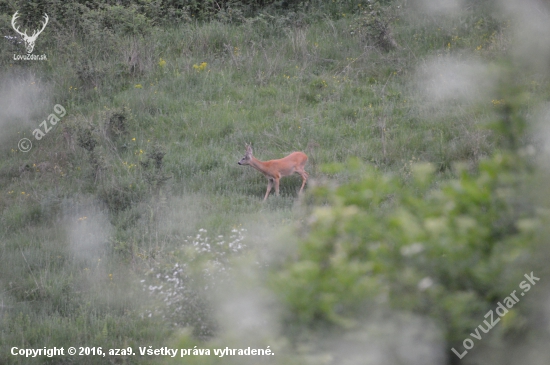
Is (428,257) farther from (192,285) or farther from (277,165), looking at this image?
(277,165)

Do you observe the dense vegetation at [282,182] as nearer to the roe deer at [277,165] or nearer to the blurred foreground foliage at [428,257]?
the blurred foreground foliage at [428,257]

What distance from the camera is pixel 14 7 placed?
1584 centimetres

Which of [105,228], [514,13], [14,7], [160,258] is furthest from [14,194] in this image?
[514,13]

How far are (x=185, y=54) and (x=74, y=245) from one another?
705 centimetres

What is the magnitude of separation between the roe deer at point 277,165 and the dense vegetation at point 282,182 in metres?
0.32

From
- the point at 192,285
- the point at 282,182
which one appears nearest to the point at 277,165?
the point at 282,182

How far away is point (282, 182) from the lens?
11047 millimetres

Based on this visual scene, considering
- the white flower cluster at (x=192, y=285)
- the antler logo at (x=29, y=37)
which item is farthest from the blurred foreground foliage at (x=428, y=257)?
the antler logo at (x=29, y=37)

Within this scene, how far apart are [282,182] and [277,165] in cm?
68

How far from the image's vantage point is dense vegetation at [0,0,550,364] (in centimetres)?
284

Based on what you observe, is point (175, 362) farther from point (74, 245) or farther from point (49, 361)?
point (74, 245)

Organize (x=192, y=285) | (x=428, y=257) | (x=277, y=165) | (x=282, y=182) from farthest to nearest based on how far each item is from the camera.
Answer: (x=282, y=182) < (x=277, y=165) < (x=192, y=285) < (x=428, y=257)

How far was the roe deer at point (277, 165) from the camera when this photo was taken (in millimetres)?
10312

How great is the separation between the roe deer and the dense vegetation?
0.32 metres
